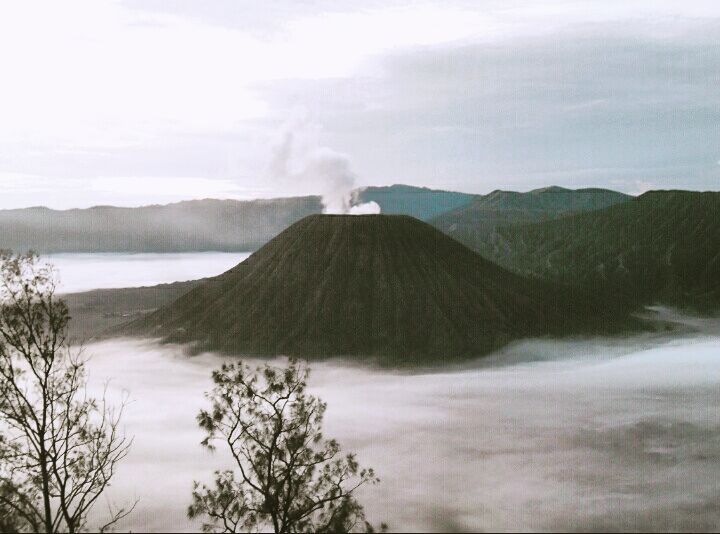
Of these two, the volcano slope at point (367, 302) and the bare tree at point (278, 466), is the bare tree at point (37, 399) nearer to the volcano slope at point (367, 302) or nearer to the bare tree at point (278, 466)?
the bare tree at point (278, 466)

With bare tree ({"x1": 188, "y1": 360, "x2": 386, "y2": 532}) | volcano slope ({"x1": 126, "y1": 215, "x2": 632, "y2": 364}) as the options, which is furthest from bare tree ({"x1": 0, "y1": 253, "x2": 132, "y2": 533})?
volcano slope ({"x1": 126, "y1": 215, "x2": 632, "y2": 364})

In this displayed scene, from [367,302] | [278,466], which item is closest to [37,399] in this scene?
[278,466]

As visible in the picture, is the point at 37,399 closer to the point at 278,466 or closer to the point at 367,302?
the point at 278,466

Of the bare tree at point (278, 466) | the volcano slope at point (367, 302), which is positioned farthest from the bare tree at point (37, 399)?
the volcano slope at point (367, 302)

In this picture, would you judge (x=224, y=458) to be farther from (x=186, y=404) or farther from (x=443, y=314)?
(x=443, y=314)

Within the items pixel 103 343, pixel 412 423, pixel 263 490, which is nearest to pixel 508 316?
pixel 412 423

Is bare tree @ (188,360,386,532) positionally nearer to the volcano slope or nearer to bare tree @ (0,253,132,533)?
bare tree @ (0,253,132,533)
